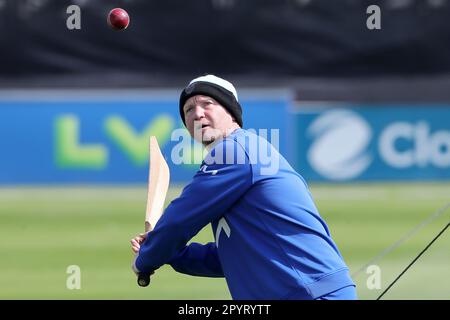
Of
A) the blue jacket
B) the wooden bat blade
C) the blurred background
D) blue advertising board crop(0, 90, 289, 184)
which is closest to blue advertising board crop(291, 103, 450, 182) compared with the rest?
the blurred background

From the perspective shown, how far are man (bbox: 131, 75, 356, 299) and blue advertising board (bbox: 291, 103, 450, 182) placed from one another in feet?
33.8

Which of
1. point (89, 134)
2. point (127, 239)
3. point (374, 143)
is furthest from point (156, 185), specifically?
point (374, 143)

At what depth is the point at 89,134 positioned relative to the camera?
575 inches

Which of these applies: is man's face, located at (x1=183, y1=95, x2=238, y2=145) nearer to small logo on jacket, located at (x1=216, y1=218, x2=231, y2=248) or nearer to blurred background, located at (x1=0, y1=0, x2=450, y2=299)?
small logo on jacket, located at (x1=216, y1=218, x2=231, y2=248)

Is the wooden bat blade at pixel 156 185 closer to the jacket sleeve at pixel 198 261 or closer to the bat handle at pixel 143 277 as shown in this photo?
the jacket sleeve at pixel 198 261

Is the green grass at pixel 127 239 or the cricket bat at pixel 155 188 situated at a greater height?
the green grass at pixel 127 239

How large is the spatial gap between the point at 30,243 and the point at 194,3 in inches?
211

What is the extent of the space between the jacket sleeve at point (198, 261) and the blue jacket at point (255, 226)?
0.29 meters

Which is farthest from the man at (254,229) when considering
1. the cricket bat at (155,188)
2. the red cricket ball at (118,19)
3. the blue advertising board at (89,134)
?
the blue advertising board at (89,134)

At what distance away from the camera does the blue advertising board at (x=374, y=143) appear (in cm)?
1482

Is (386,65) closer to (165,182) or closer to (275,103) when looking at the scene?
(275,103)

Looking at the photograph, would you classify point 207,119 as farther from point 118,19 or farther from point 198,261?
point 118,19

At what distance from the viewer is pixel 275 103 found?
15.0 m

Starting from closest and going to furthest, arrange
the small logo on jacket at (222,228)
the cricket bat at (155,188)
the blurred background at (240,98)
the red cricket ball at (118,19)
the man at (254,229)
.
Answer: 1. the man at (254,229)
2. the small logo on jacket at (222,228)
3. the cricket bat at (155,188)
4. the red cricket ball at (118,19)
5. the blurred background at (240,98)
